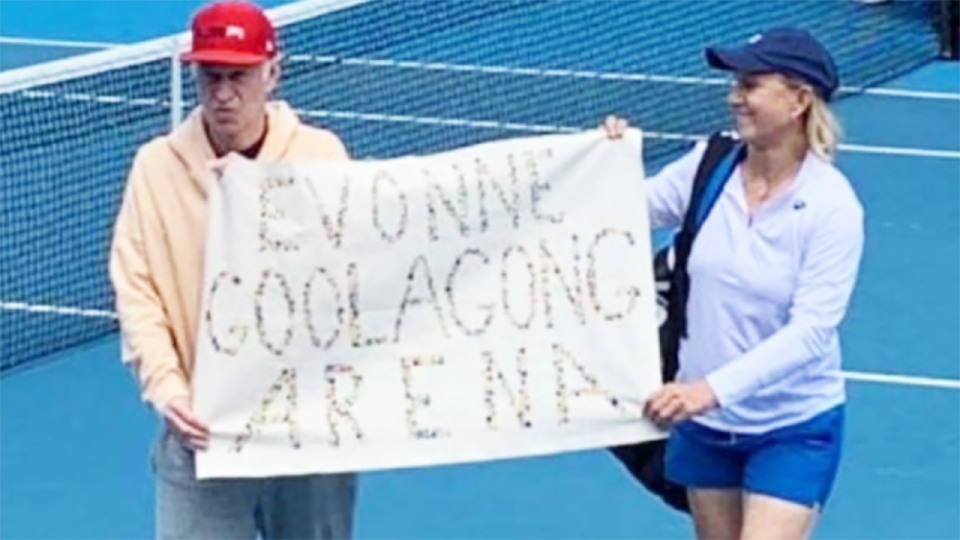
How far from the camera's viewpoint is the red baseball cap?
6.30 metres

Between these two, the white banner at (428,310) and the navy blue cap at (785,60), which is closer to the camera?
the white banner at (428,310)

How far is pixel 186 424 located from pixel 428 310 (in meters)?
0.65

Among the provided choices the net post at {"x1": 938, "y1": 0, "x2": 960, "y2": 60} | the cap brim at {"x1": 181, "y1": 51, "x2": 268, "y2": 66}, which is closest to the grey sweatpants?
the cap brim at {"x1": 181, "y1": 51, "x2": 268, "y2": 66}

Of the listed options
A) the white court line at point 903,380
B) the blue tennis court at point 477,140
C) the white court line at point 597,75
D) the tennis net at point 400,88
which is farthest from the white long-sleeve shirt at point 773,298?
the white court line at point 597,75

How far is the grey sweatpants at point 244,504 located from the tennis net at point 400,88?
4766 mm

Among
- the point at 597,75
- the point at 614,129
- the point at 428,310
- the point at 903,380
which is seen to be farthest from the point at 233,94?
the point at 597,75

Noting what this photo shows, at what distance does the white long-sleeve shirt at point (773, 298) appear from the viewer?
662 centimetres

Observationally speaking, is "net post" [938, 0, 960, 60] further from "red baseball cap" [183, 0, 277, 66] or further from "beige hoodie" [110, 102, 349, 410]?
"red baseball cap" [183, 0, 277, 66]

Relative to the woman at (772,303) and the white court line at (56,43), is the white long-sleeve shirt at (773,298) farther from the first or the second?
the white court line at (56,43)

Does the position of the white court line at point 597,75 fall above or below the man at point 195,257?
below

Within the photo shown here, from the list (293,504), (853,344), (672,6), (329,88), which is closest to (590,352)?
(293,504)

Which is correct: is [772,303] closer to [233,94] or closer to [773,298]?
[773,298]

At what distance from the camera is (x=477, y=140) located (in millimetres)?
14977

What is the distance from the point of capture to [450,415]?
6.66 meters
